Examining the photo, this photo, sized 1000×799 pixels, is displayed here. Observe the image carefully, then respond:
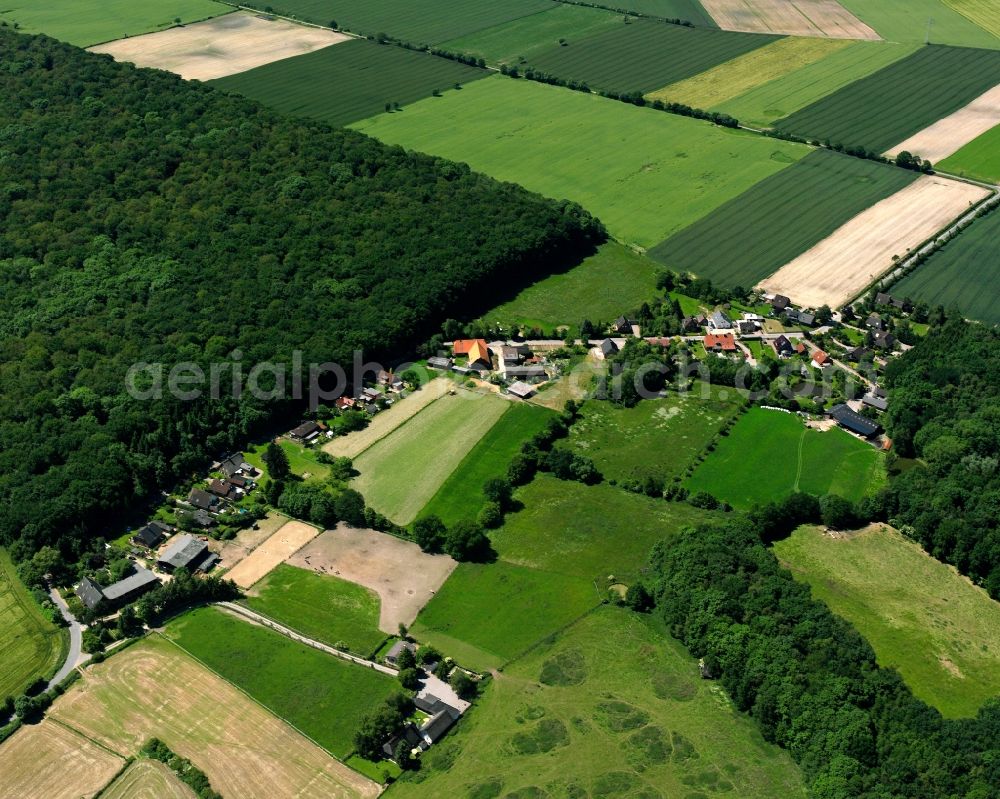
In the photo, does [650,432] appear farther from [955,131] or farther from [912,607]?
[955,131]

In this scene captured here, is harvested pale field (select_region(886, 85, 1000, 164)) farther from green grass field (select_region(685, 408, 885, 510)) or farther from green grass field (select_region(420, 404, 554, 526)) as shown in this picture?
green grass field (select_region(420, 404, 554, 526))

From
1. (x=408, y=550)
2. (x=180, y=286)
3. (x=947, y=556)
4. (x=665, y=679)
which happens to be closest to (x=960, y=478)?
(x=947, y=556)

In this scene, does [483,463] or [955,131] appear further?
[955,131]

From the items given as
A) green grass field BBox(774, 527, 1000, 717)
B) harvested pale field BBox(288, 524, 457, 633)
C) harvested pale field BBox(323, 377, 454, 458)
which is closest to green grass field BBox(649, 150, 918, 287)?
harvested pale field BBox(323, 377, 454, 458)

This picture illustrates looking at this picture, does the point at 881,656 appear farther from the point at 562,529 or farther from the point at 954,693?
the point at 562,529

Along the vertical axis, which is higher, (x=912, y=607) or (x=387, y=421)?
(x=387, y=421)

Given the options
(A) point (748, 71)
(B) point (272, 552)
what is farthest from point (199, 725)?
(A) point (748, 71)

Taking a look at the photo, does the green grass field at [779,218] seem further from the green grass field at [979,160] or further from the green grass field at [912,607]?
the green grass field at [912,607]

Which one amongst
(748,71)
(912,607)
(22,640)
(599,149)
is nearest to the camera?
(22,640)
